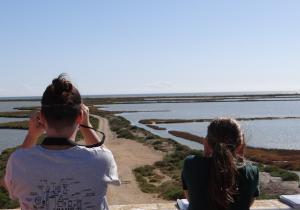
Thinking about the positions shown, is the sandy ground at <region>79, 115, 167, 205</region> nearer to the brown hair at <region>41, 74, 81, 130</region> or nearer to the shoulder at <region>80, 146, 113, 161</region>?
the shoulder at <region>80, 146, 113, 161</region>

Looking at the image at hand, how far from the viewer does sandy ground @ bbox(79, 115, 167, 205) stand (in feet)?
48.8

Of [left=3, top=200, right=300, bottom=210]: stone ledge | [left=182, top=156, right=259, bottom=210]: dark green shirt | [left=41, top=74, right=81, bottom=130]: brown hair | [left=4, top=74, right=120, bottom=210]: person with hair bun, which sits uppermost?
[left=41, top=74, right=81, bottom=130]: brown hair

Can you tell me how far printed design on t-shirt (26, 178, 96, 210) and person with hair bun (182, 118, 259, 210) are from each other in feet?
2.90

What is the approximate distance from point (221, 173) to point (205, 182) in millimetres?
173

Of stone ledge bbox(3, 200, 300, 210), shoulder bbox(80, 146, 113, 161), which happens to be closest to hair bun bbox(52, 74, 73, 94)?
shoulder bbox(80, 146, 113, 161)

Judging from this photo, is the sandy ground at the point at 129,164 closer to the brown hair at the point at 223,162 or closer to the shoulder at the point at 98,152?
the brown hair at the point at 223,162

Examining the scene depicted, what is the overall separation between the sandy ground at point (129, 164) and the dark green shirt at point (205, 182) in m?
11.1

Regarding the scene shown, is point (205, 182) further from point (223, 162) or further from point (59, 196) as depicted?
point (59, 196)

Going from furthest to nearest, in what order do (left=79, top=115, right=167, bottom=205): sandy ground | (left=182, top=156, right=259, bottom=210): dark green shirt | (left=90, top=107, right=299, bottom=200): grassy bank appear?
(left=90, top=107, right=299, bottom=200): grassy bank < (left=79, top=115, right=167, bottom=205): sandy ground < (left=182, top=156, right=259, bottom=210): dark green shirt

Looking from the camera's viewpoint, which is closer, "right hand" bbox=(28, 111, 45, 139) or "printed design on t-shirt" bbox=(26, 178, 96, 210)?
"printed design on t-shirt" bbox=(26, 178, 96, 210)

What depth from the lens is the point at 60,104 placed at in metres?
2.32

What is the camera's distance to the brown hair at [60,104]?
7.61 feet

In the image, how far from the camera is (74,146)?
2.39 meters

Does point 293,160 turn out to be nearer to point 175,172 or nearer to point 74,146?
point 175,172
